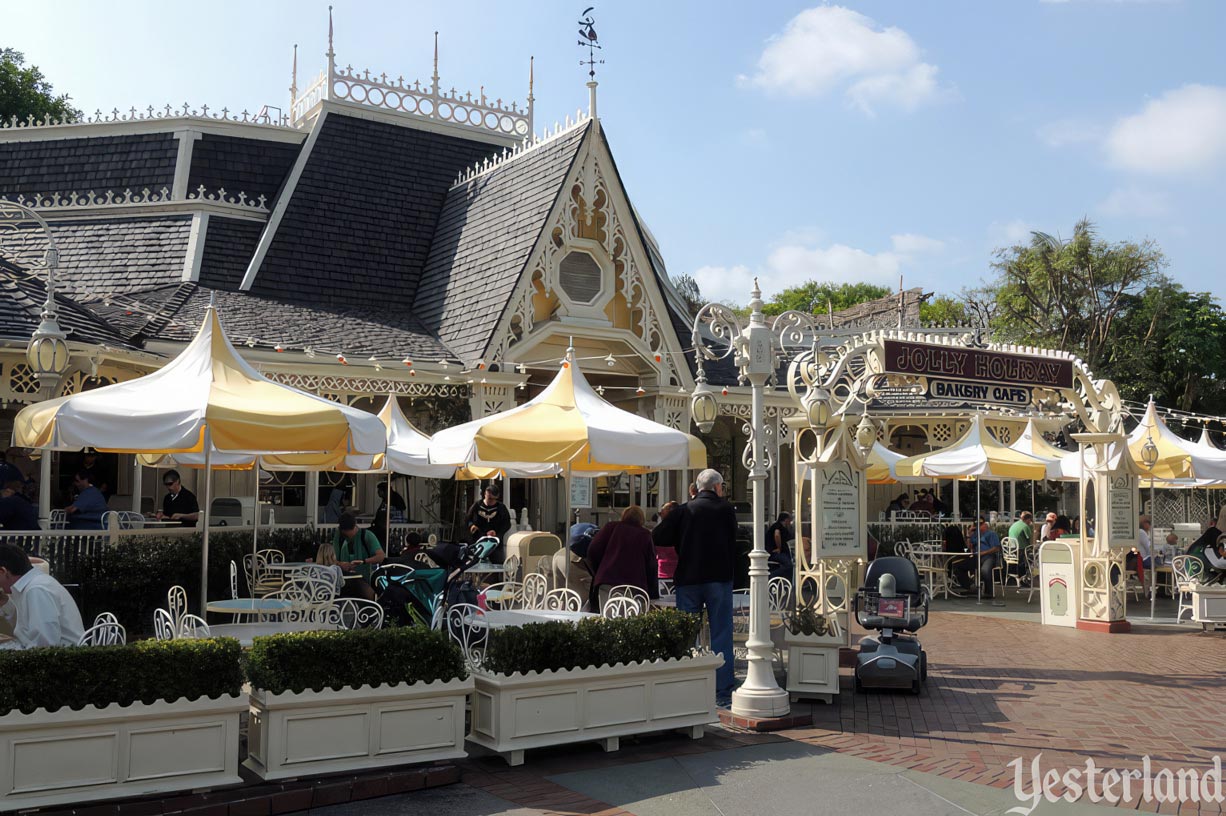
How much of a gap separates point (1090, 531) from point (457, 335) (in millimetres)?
10373

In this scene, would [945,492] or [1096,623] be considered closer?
[1096,623]

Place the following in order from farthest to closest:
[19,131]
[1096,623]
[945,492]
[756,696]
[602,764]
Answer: [945,492]
[19,131]
[1096,623]
[756,696]
[602,764]

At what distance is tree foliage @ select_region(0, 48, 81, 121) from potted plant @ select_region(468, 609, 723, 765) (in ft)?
98.1

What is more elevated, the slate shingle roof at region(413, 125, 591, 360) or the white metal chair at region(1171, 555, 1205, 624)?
the slate shingle roof at region(413, 125, 591, 360)

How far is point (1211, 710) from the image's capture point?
8953 millimetres

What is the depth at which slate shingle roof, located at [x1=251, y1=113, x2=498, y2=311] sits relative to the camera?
18.6 m

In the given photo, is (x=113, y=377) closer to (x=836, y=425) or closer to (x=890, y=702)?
(x=836, y=425)

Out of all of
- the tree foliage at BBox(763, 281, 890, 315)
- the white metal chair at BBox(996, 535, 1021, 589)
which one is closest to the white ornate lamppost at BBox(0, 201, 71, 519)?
the white metal chair at BBox(996, 535, 1021, 589)

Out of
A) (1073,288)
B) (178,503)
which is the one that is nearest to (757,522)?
(178,503)

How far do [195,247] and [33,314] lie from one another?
5341 millimetres

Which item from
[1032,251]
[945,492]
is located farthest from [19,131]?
[1032,251]

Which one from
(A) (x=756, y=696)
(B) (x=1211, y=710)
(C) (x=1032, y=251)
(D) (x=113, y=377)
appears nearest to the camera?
(A) (x=756, y=696)

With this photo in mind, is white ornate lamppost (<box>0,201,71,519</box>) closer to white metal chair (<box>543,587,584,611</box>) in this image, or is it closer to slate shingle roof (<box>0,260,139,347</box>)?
slate shingle roof (<box>0,260,139,347</box>)

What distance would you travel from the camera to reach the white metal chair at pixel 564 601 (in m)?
9.64
